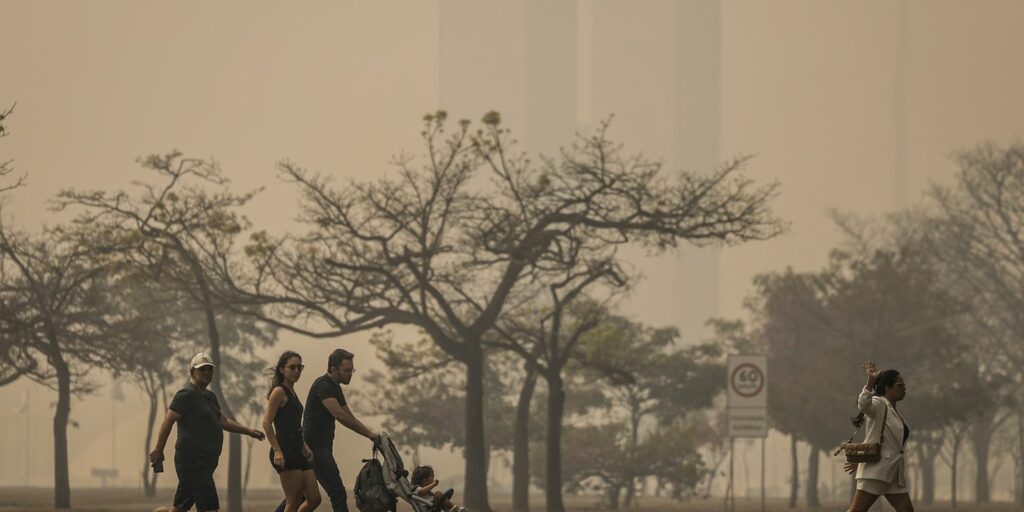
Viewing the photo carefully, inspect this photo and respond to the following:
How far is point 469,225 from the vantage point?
144 feet

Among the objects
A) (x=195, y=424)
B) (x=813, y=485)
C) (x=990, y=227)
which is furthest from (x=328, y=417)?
(x=990, y=227)

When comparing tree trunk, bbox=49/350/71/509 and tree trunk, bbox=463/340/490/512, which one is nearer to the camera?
tree trunk, bbox=49/350/71/509

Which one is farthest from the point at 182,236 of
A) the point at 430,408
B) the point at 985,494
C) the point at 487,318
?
the point at 985,494

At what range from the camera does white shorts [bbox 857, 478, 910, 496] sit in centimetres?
1534

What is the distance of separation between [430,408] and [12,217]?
21098 mm

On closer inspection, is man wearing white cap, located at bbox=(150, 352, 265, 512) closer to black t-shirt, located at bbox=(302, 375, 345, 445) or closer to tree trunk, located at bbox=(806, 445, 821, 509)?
black t-shirt, located at bbox=(302, 375, 345, 445)

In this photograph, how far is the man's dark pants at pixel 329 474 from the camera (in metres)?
16.5

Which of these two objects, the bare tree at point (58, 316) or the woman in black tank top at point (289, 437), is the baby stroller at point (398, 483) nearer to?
the woman in black tank top at point (289, 437)

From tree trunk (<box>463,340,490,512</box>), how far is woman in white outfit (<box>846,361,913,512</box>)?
27571 mm

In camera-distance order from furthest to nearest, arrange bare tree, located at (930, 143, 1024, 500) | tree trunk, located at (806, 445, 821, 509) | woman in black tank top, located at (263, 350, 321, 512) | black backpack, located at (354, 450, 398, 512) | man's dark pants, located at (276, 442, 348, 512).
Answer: bare tree, located at (930, 143, 1024, 500) → tree trunk, located at (806, 445, 821, 509) → man's dark pants, located at (276, 442, 348, 512) → woman in black tank top, located at (263, 350, 321, 512) → black backpack, located at (354, 450, 398, 512)

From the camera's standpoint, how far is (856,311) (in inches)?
2445

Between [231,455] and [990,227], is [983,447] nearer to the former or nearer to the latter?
[990,227]

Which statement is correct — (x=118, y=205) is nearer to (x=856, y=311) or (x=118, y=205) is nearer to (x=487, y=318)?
(x=487, y=318)

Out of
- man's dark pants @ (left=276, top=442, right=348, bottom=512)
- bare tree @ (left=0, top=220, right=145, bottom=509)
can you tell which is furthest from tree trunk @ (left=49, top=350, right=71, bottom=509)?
man's dark pants @ (left=276, top=442, right=348, bottom=512)
